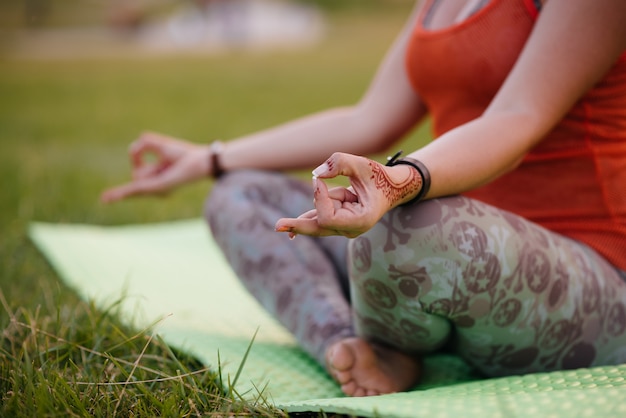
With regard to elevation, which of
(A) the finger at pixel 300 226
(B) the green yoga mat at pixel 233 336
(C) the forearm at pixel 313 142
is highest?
(A) the finger at pixel 300 226

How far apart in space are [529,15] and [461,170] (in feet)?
1.24

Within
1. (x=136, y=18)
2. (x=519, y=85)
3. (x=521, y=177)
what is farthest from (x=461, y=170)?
(x=136, y=18)

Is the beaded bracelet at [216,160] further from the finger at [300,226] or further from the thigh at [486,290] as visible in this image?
the finger at [300,226]

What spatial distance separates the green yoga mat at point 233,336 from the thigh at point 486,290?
0.20 feet

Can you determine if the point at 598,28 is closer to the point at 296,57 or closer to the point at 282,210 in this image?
the point at 282,210

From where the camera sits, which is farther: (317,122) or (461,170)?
(317,122)

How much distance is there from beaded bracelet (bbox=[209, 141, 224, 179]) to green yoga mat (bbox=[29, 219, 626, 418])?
339 mm

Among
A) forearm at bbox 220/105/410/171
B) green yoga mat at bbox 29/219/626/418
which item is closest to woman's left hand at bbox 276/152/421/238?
green yoga mat at bbox 29/219/626/418

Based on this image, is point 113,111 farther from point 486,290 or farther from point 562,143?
point 486,290

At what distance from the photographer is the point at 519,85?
133 centimetres

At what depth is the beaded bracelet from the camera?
6.37 ft

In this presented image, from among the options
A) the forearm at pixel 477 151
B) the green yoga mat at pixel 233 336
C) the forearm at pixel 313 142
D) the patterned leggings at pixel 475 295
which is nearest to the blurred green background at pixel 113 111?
the green yoga mat at pixel 233 336

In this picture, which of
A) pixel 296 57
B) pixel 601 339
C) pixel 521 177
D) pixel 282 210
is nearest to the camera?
pixel 601 339

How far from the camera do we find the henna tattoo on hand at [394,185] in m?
1.09
